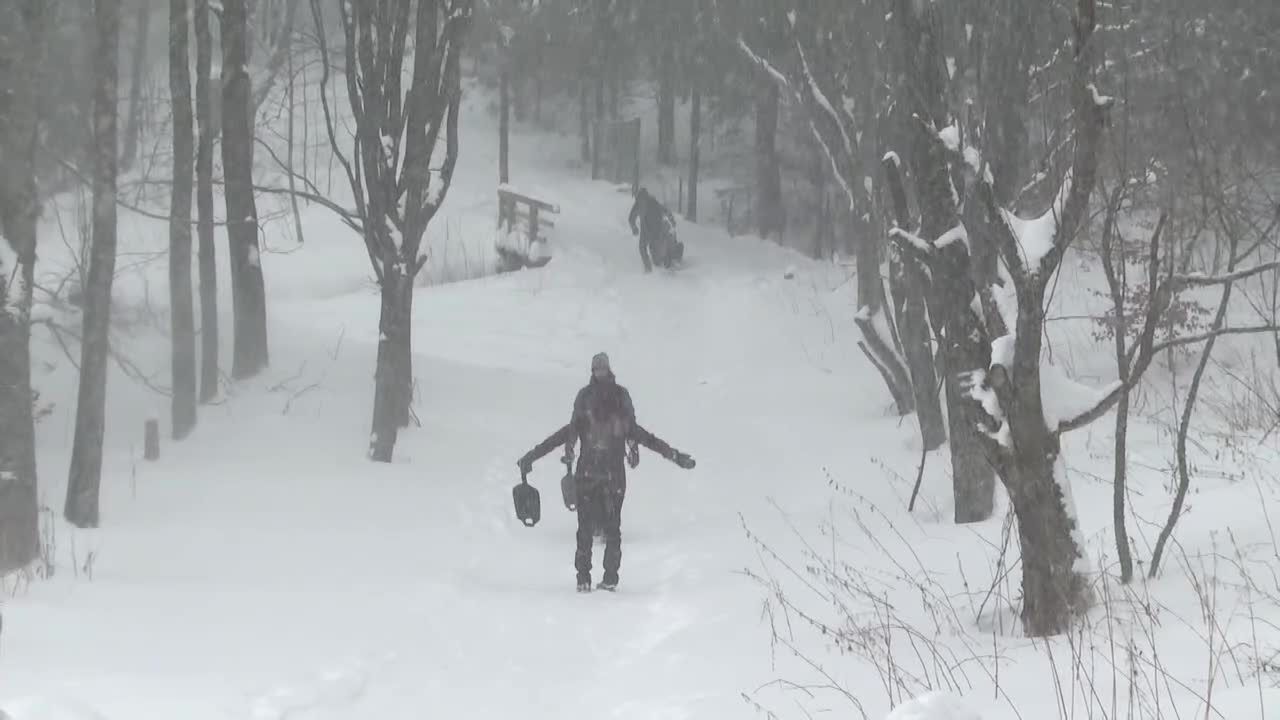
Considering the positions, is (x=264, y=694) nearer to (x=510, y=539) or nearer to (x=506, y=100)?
(x=510, y=539)

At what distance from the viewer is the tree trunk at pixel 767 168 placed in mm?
31906

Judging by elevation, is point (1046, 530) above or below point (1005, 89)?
below

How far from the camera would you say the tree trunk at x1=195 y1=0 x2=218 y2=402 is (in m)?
14.6

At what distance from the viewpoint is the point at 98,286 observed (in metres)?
10.1

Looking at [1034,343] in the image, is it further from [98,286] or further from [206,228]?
[206,228]

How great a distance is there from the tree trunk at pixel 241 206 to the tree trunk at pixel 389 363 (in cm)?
256

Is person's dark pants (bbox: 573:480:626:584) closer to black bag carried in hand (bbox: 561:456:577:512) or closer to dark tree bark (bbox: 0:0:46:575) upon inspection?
black bag carried in hand (bbox: 561:456:577:512)

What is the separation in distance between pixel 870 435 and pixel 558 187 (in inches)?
830

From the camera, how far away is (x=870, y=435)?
15352 millimetres

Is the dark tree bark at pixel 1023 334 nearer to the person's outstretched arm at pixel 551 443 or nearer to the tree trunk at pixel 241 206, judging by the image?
the person's outstretched arm at pixel 551 443

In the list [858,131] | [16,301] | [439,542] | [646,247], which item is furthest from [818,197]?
[16,301]

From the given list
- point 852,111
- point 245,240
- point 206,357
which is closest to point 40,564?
point 206,357

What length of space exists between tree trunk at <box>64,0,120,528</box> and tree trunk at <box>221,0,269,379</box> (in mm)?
4719

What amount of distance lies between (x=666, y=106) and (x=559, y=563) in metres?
27.8
